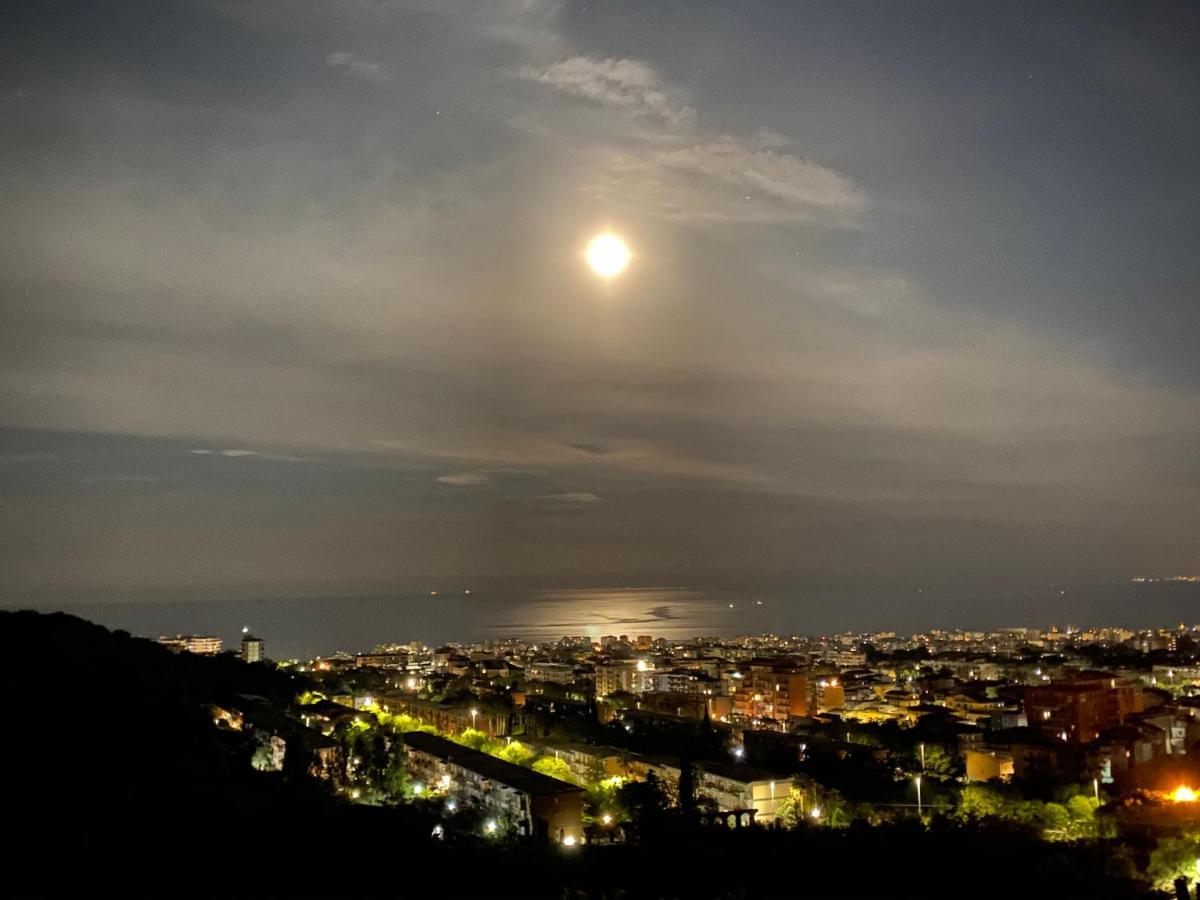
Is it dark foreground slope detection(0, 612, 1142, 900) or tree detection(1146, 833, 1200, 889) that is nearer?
dark foreground slope detection(0, 612, 1142, 900)

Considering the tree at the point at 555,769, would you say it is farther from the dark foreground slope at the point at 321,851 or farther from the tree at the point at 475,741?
the dark foreground slope at the point at 321,851

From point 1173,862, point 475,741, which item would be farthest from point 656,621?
point 1173,862

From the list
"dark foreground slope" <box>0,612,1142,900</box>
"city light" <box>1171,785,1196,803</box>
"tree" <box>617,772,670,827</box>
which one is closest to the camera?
"dark foreground slope" <box>0,612,1142,900</box>

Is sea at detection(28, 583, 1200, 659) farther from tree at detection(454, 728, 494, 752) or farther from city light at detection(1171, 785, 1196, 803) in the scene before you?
city light at detection(1171, 785, 1196, 803)

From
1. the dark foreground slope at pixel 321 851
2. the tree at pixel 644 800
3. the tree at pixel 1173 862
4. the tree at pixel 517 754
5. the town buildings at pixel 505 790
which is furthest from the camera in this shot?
the tree at pixel 517 754

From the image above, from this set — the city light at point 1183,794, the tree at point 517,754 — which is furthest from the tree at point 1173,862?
the tree at point 517,754

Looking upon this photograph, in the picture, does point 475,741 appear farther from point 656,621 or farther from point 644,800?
point 656,621

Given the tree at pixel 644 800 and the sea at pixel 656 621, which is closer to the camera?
the tree at pixel 644 800

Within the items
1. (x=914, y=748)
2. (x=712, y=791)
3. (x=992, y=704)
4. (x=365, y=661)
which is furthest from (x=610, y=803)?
(x=365, y=661)

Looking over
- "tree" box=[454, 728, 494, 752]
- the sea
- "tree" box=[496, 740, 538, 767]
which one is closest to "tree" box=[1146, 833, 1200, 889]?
"tree" box=[496, 740, 538, 767]
